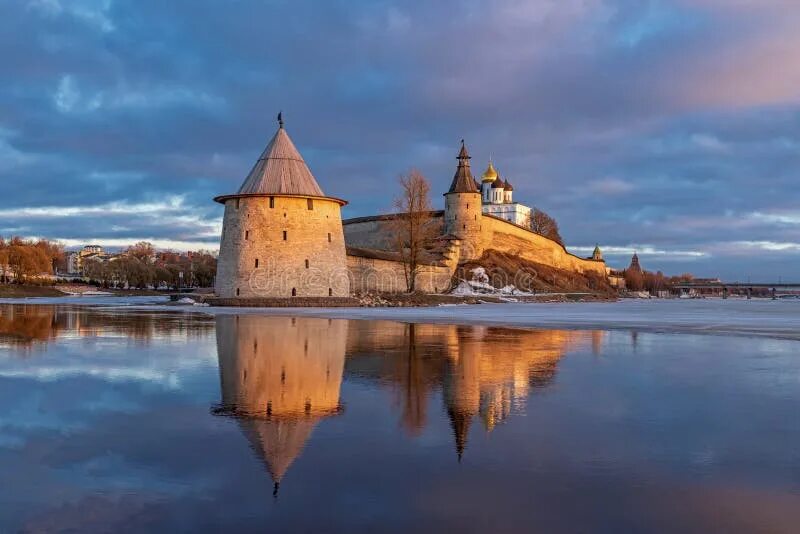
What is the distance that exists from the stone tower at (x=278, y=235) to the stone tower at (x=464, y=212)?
2315cm

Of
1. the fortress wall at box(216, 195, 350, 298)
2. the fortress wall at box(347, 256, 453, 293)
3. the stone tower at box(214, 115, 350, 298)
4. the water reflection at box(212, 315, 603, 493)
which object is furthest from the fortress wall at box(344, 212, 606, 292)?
the water reflection at box(212, 315, 603, 493)

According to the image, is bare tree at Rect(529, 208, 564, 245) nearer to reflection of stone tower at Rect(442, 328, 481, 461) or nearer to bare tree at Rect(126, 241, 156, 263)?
bare tree at Rect(126, 241, 156, 263)

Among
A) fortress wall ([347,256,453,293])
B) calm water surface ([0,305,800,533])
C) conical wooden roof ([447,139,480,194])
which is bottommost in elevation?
calm water surface ([0,305,800,533])

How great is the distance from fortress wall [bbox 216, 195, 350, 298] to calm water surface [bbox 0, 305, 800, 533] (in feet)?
75.9

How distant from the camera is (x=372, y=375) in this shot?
305 inches

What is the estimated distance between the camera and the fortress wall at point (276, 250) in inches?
1275

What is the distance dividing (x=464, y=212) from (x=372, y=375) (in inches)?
1900

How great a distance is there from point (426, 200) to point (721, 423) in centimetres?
3890

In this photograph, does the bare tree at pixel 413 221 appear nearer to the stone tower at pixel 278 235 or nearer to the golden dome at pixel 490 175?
the stone tower at pixel 278 235

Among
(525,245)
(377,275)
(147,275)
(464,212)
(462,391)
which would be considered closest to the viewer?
(462,391)

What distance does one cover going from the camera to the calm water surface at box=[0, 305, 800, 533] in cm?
325

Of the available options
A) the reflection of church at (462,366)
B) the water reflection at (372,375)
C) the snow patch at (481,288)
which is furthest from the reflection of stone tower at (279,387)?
the snow patch at (481,288)

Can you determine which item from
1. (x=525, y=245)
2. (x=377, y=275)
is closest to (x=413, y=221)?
(x=377, y=275)

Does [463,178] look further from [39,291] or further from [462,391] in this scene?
[462,391]
